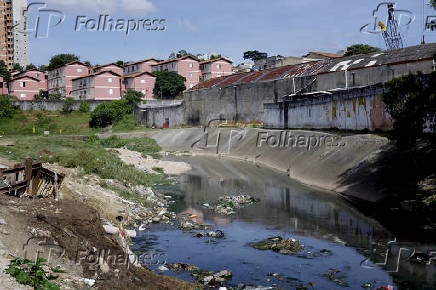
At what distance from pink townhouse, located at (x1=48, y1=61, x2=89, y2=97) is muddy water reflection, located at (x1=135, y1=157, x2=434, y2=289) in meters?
72.7

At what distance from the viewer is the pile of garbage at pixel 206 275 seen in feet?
43.6

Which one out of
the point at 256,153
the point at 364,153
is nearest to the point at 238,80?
the point at 256,153

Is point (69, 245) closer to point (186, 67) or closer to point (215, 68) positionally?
point (186, 67)

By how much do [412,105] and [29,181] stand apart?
610 inches

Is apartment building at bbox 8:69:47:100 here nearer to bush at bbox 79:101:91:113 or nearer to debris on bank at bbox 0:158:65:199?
bush at bbox 79:101:91:113

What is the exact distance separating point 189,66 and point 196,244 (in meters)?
84.9

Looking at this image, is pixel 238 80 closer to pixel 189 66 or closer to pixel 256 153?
pixel 256 153

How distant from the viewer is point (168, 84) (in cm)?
9256

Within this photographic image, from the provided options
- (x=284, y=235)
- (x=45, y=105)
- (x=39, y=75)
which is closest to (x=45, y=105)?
(x=45, y=105)

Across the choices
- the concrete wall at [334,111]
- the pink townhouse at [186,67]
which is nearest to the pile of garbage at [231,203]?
the concrete wall at [334,111]

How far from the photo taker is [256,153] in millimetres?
46812

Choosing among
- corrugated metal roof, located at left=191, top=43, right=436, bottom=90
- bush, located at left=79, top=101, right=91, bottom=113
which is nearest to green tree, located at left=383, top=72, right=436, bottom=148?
corrugated metal roof, located at left=191, top=43, right=436, bottom=90

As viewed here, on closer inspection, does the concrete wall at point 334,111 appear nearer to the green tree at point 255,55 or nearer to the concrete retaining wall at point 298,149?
the concrete retaining wall at point 298,149

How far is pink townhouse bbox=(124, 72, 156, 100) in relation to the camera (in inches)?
3600
